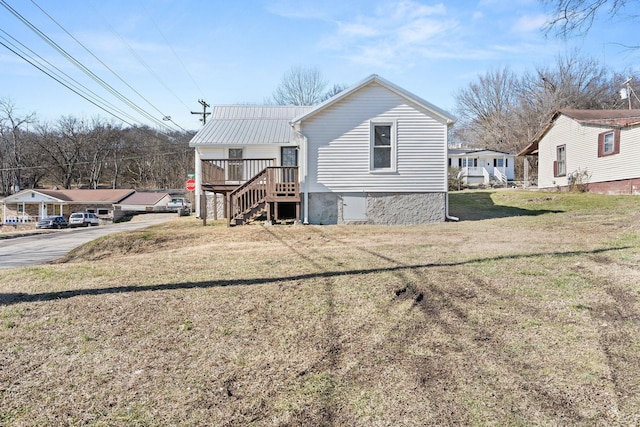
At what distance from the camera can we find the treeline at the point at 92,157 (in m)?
57.0

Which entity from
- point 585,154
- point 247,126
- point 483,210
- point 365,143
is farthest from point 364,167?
point 585,154

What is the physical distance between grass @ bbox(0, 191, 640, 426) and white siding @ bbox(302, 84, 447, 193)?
6.76 m

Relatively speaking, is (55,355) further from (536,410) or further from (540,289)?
(540,289)

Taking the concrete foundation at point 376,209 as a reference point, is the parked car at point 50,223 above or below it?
below

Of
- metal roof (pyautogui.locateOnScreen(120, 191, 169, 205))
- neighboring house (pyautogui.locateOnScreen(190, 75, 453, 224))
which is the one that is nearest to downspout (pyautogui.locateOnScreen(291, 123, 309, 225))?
neighboring house (pyautogui.locateOnScreen(190, 75, 453, 224))

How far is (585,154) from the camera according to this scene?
64.7 ft

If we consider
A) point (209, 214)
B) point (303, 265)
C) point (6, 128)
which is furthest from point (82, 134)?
point (303, 265)

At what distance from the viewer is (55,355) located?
11.5 feet

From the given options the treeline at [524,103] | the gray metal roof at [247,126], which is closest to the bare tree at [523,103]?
the treeline at [524,103]

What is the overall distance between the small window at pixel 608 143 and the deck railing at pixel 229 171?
47.2 ft

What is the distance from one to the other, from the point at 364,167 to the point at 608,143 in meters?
12.2

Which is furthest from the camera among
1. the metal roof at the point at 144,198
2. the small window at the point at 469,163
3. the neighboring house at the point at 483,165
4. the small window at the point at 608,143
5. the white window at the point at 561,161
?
the metal roof at the point at 144,198

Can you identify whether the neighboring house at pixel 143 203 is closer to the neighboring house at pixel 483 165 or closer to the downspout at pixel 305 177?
the neighboring house at pixel 483 165

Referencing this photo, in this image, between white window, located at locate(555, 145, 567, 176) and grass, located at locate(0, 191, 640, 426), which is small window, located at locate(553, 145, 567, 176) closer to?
white window, located at locate(555, 145, 567, 176)
